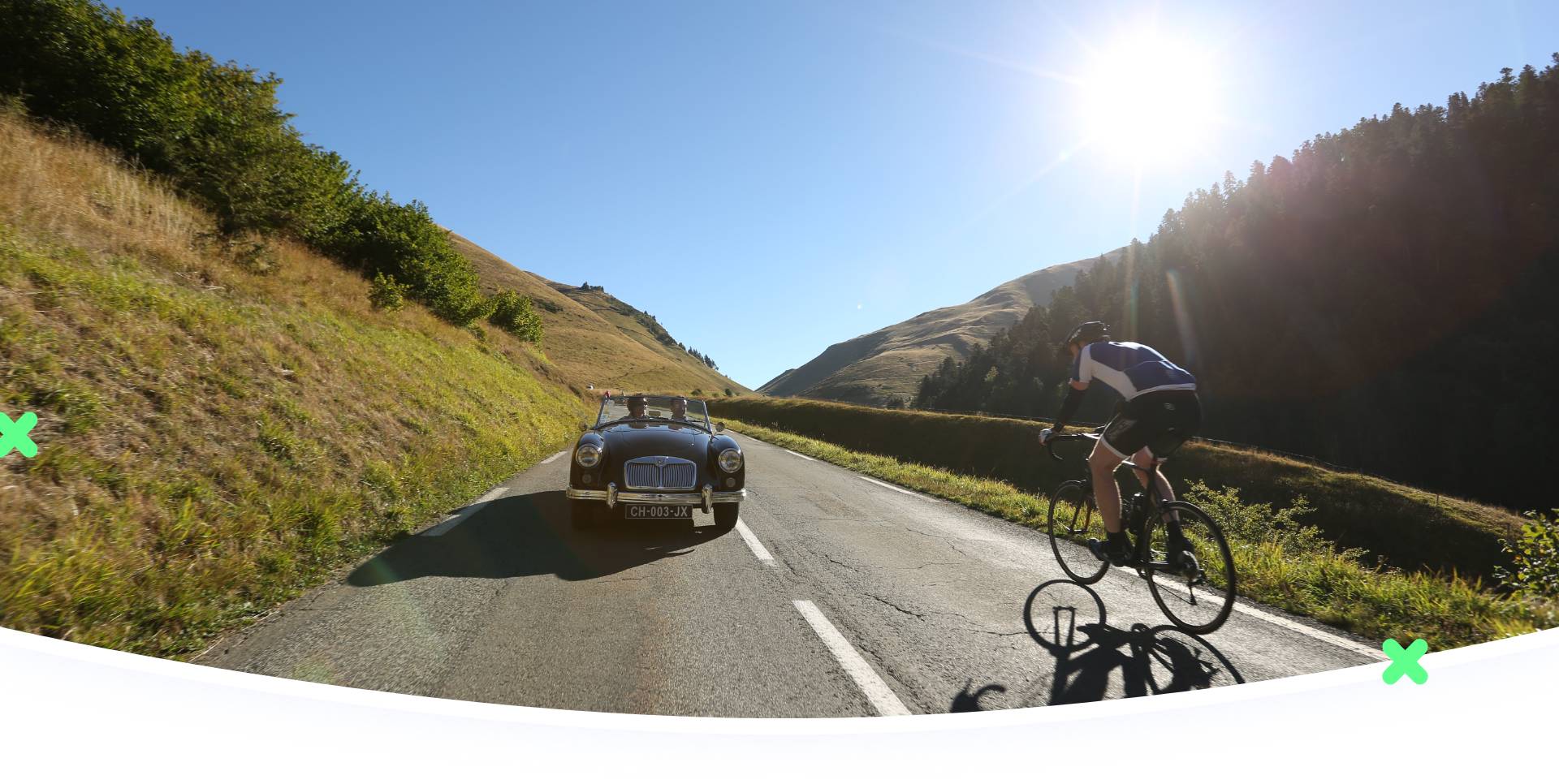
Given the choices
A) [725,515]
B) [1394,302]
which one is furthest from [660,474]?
[1394,302]

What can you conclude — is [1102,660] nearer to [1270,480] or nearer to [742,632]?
[742,632]

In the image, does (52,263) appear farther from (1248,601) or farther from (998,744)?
(1248,601)

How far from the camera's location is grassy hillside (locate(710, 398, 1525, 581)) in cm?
2277

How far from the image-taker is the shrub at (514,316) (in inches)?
1618

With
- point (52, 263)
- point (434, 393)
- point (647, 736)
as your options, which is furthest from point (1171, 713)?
point (434, 393)

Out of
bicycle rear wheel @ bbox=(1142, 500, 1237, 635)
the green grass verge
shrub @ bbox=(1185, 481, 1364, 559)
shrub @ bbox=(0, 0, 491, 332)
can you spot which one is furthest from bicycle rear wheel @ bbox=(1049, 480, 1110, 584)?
shrub @ bbox=(0, 0, 491, 332)

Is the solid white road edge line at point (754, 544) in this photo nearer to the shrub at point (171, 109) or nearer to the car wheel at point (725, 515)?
the car wheel at point (725, 515)

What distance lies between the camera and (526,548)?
511 cm

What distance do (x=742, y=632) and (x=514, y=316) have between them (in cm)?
4344

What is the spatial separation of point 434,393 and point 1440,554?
35.0m

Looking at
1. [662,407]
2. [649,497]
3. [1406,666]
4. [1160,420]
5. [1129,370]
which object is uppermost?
[1129,370]

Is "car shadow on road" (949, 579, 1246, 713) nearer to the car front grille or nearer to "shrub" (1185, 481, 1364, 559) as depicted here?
the car front grille

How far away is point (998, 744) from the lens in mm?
1799

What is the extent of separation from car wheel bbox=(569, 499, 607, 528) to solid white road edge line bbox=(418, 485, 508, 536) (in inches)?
45.5
